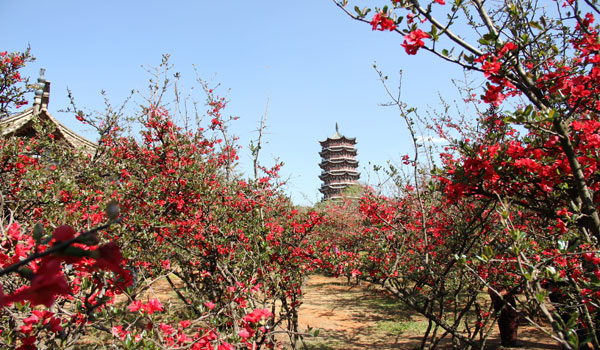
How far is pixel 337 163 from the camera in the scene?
4269 centimetres

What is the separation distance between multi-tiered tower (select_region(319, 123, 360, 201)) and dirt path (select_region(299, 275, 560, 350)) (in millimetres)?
29980

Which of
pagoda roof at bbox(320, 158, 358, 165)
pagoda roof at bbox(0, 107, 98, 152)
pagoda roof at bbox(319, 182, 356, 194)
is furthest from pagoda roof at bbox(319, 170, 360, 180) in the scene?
pagoda roof at bbox(0, 107, 98, 152)

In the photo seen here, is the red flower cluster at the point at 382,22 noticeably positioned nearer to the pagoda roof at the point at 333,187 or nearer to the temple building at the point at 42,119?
the temple building at the point at 42,119

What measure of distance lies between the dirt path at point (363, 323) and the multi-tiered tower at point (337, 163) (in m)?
30.0

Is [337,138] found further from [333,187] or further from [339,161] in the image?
[333,187]

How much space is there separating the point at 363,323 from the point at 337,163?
34587 millimetres

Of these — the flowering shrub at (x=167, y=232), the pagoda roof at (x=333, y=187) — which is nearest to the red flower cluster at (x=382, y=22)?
the flowering shrub at (x=167, y=232)

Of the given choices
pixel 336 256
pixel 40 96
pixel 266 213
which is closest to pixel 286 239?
pixel 266 213

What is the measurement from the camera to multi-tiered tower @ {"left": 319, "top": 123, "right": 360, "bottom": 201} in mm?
42375

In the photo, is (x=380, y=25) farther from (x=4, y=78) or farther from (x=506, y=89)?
(x=4, y=78)

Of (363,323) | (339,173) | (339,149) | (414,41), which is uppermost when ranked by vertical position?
(339,149)

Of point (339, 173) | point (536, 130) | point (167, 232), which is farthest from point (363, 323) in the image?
point (339, 173)

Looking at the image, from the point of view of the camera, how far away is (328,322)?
8.62 metres

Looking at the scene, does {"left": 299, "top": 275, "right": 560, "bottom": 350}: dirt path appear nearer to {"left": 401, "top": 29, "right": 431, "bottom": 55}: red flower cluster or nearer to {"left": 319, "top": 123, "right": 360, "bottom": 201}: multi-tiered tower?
{"left": 401, "top": 29, "right": 431, "bottom": 55}: red flower cluster
